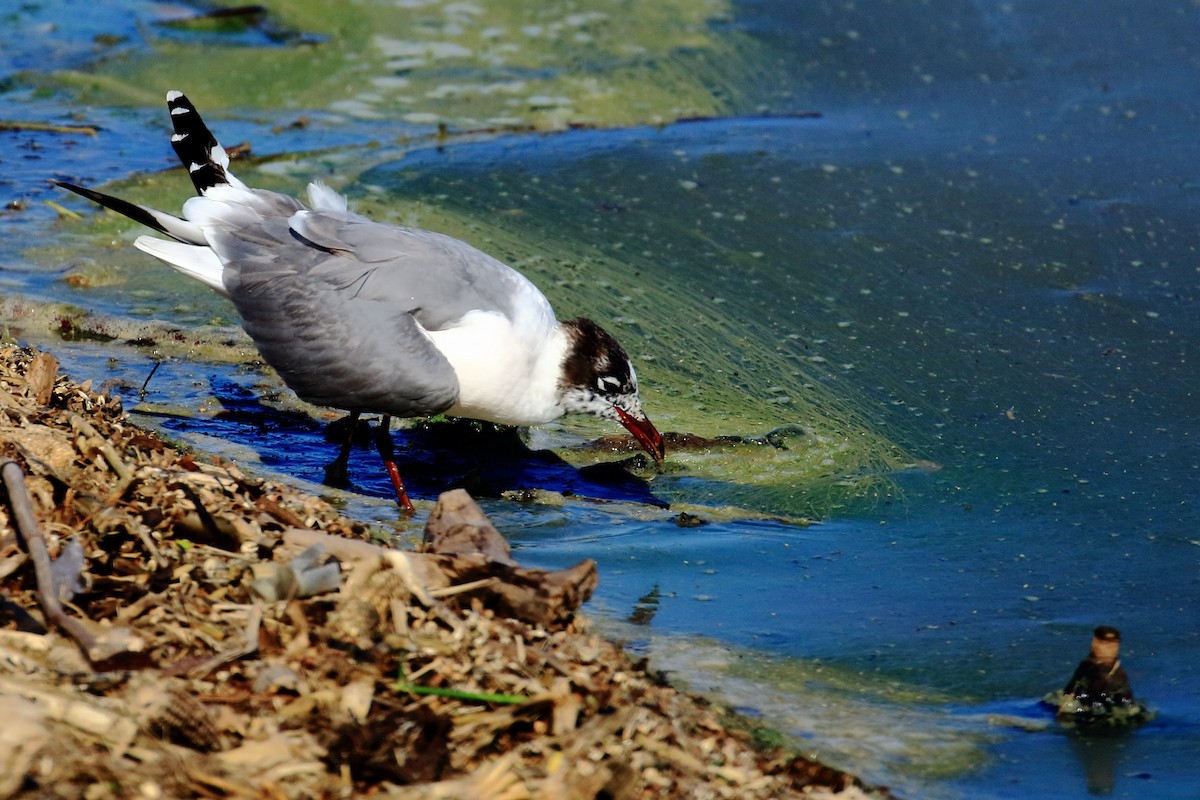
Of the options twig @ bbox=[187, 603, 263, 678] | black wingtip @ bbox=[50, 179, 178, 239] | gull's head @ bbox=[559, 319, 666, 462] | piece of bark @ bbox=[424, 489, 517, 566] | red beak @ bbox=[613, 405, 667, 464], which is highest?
black wingtip @ bbox=[50, 179, 178, 239]

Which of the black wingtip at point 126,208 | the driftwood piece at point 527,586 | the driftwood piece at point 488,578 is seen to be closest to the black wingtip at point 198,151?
the black wingtip at point 126,208

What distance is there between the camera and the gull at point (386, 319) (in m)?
4.54

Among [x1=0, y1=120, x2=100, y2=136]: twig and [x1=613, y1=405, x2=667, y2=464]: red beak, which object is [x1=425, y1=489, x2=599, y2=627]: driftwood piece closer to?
[x1=613, y1=405, x2=667, y2=464]: red beak

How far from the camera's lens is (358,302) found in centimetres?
454

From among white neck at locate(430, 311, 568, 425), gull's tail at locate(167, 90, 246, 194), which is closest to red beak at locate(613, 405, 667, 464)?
white neck at locate(430, 311, 568, 425)

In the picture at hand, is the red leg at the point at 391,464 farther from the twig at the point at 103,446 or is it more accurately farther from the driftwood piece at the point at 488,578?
the driftwood piece at the point at 488,578

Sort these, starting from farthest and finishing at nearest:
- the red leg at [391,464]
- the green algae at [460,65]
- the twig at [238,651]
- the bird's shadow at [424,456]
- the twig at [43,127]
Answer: the green algae at [460,65], the twig at [43,127], the bird's shadow at [424,456], the red leg at [391,464], the twig at [238,651]

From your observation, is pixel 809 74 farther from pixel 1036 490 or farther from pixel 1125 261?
pixel 1036 490

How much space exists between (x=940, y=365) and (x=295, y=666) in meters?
3.47

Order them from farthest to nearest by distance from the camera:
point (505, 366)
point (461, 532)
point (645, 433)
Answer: point (645, 433) < point (505, 366) < point (461, 532)

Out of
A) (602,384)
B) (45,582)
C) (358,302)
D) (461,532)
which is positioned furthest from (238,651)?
(602,384)

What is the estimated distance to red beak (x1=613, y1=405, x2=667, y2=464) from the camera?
15.8 feet

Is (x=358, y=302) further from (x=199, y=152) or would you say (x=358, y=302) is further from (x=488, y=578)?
(x=488, y=578)

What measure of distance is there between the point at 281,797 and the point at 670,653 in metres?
1.20
